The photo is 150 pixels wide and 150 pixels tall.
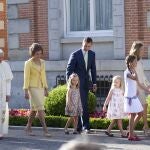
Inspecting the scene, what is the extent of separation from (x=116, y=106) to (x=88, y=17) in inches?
205

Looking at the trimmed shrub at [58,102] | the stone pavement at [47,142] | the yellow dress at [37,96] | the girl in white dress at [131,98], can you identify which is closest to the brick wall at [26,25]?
the trimmed shrub at [58,102]

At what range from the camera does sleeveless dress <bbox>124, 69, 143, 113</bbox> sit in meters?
9.08

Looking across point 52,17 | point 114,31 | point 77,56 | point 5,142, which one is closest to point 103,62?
point 114,31

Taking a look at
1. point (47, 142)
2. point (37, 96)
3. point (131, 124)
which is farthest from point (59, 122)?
point (131, 124)

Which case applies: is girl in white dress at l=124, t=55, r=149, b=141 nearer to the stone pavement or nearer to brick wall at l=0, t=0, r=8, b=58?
the stone pavement

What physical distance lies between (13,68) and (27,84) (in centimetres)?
496

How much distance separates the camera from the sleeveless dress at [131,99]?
9.08 meters

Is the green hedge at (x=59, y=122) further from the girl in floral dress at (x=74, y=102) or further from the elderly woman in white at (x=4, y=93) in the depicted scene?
the elderly woman in white at (x=4, y=93)

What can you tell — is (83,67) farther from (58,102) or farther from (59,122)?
(58,102)

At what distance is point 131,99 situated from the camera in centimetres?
912

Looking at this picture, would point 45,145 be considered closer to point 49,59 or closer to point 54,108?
point 54,108

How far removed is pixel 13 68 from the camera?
14.6 meters

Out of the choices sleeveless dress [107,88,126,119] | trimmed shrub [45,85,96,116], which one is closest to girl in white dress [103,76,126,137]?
sleeveless dress [107,88,126,119]

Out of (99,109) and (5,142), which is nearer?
(5,142)
